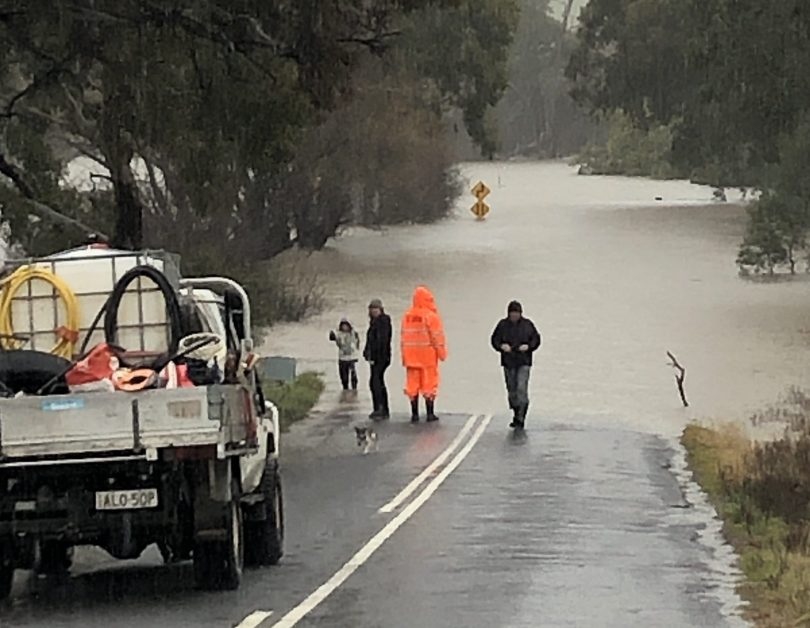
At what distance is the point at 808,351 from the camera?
148 feet

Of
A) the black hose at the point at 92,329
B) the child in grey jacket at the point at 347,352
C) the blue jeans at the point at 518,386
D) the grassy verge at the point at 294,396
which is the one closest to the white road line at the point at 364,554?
the black hose at the point at 92,329

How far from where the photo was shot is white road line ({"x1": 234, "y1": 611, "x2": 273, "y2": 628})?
10805 millimetres

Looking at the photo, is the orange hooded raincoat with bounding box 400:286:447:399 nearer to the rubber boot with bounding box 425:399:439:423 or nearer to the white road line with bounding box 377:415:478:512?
the rubber boot with bounding box 425:399:439:423

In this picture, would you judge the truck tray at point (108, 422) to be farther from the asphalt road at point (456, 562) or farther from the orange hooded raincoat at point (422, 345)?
the orange hooded raincoat at point (422, 345)

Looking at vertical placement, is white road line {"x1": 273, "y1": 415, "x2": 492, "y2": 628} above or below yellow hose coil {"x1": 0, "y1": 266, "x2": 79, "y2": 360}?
below

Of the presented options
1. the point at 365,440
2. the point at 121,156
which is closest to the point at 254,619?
the point at 365,440

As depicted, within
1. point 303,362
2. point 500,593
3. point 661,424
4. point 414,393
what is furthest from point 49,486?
point 303,362

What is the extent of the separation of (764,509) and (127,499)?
7.93 meters

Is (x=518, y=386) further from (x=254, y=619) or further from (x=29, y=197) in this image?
(x=254, y=619)

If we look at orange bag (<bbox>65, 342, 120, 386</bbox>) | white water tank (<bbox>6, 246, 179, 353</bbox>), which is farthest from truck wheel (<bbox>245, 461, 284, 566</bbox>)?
orange bag (<bbox>65, 342, 120, 386</bbox>)

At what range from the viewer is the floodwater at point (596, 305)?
37.2 m

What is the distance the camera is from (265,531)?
13773 mm

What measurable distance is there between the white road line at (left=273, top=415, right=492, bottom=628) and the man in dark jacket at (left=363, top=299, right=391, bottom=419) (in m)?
4.96

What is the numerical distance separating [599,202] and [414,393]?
79.3m
